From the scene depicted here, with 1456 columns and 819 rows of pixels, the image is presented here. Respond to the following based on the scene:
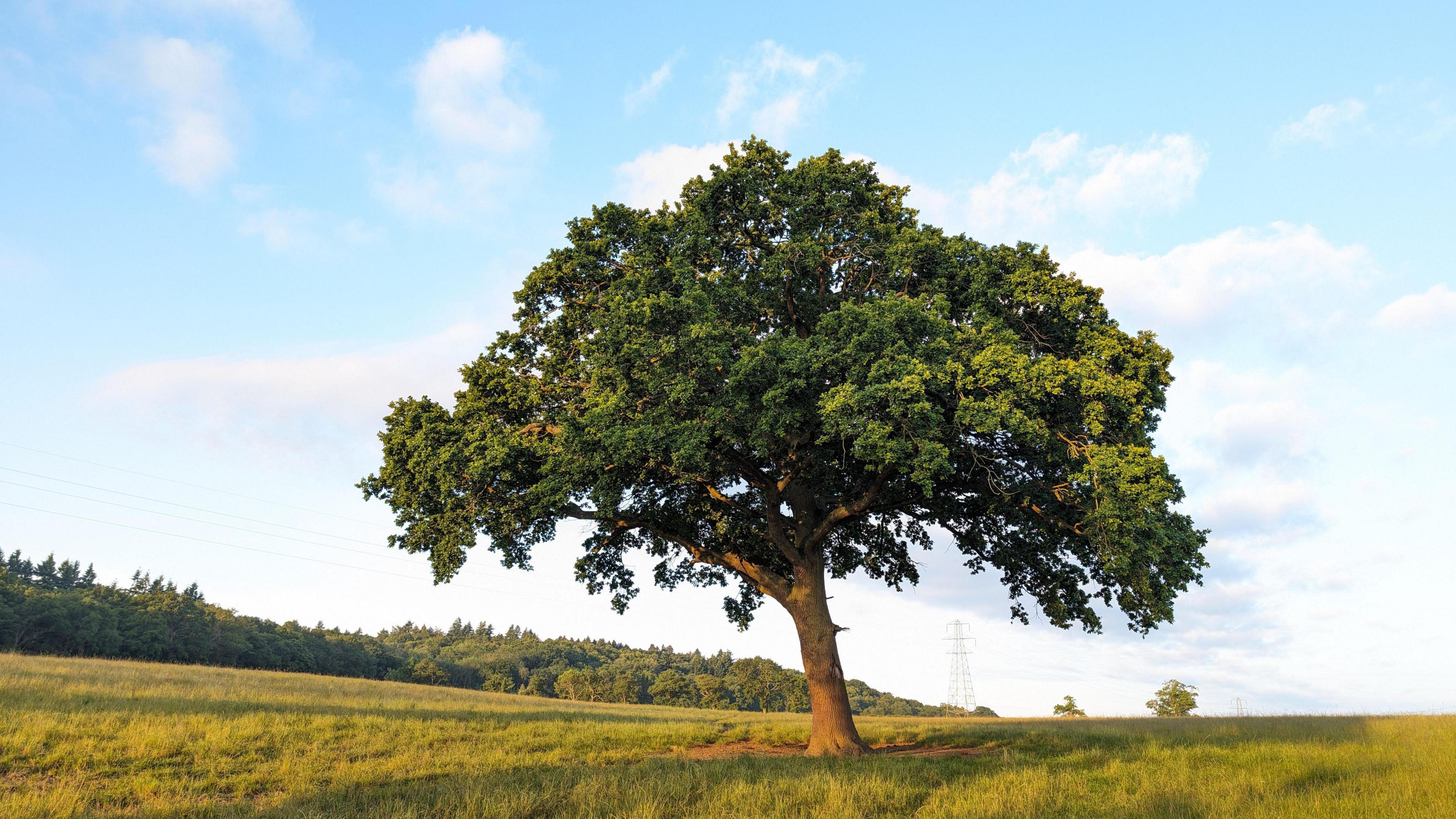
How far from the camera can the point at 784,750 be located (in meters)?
21.8

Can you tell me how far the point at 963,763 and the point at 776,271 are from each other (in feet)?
42.3

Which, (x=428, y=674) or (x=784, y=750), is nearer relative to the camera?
(x=784, y=750)

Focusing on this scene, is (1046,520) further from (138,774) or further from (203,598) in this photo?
(203,598)

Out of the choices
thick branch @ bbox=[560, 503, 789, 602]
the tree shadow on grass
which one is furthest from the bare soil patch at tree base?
thick branch @ bbox=[560, 503, 789, 602]

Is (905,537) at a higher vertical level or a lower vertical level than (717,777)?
higher

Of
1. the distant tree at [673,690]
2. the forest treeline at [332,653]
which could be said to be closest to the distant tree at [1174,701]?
the forest treeline at [332,653]

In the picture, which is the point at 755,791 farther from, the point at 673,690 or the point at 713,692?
the point at 713,692

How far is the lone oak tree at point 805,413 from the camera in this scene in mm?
16344

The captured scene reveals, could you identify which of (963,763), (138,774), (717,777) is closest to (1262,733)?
(963,763)

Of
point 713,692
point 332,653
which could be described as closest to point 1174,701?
point 713,692

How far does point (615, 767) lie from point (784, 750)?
8.16 metres

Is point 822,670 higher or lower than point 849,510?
lower

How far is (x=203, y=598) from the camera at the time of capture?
14875 centimetres

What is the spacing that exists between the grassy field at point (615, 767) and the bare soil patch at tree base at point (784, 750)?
413mm
